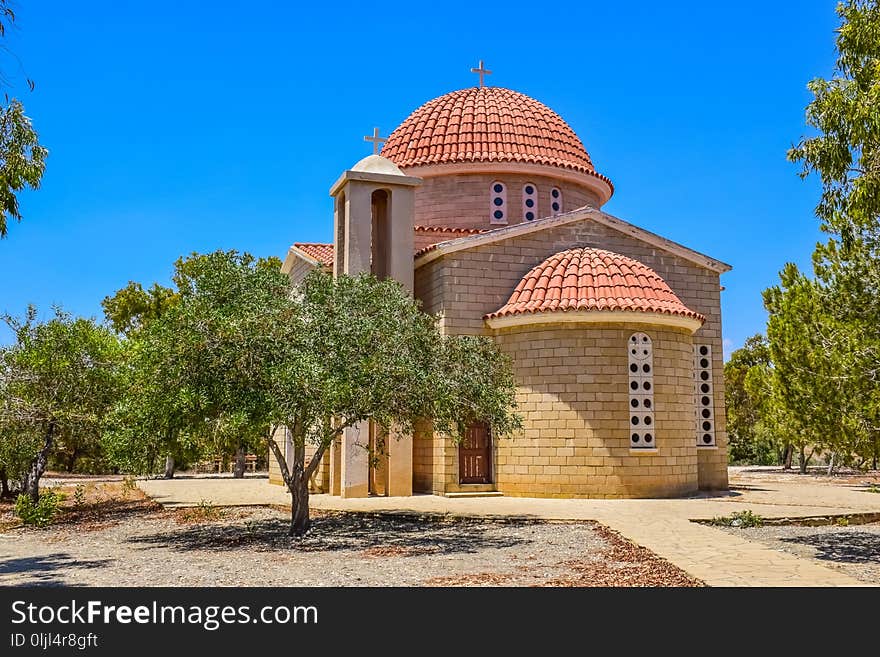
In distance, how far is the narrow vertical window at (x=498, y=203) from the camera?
73.4ft

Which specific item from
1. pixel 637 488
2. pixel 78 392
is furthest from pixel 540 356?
pixel 78 392

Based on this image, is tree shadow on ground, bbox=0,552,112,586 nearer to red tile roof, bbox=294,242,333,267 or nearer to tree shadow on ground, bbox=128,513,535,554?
tree shadow on ground, bbox=128,513,535,554

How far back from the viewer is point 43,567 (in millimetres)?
10367

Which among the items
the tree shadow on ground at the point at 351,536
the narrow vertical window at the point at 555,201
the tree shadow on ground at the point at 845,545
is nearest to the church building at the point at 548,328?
the narrow vertical window at the point at 555,201

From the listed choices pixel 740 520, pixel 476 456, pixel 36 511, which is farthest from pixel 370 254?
pixel 740 520

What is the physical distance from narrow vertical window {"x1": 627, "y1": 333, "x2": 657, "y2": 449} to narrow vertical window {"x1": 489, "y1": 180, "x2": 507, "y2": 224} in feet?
20.2

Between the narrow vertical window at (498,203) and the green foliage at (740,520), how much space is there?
1092 centimetres

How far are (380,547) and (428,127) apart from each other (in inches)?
601

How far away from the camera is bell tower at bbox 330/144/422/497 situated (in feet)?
59.2

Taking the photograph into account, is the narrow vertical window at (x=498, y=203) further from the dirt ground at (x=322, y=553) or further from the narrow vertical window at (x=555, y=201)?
the dirt ground at (x=322, y=553)

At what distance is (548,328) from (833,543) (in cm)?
748

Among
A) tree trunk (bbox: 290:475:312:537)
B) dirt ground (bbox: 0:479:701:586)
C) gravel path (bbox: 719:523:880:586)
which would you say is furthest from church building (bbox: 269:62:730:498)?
gravel path (bbox: 719:523:880:586)

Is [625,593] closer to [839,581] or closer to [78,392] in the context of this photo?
[839,581]

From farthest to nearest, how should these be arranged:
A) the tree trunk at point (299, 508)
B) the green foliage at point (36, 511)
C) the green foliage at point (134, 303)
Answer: the green foliage at point (134, 303) → the green foliage at point (36, 511) → the tree trunk at point (299, 508)
